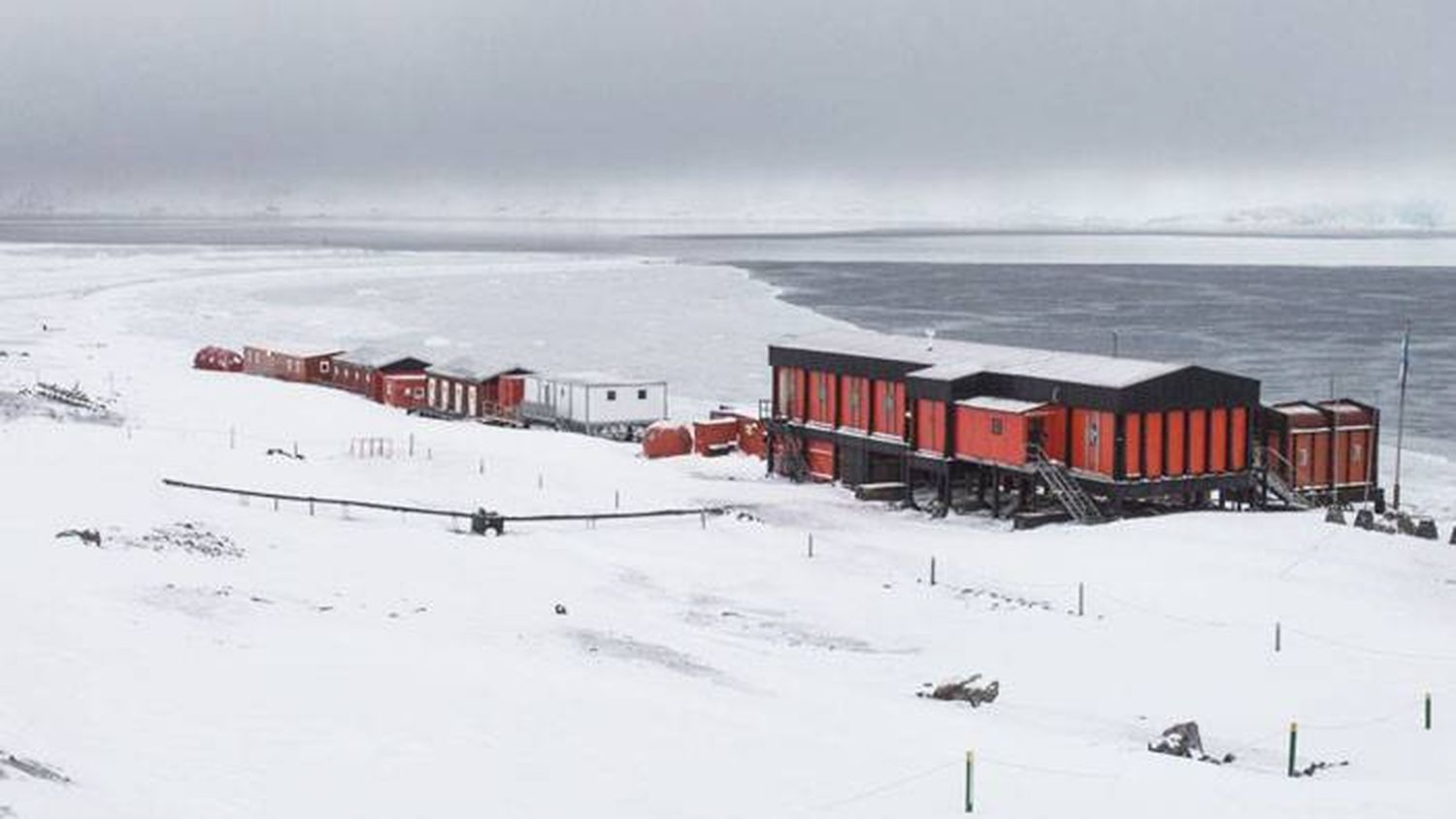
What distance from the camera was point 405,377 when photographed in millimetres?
65812

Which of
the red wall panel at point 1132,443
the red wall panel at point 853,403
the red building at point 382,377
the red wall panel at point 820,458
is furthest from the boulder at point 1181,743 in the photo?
the red building at point 382,377

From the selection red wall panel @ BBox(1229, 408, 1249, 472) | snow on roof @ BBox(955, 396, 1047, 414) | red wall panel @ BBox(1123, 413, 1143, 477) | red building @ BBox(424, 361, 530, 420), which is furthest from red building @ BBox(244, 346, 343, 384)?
red wall panel @ BBox(1229, 408, 1249, 472)

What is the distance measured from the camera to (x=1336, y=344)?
9456cm

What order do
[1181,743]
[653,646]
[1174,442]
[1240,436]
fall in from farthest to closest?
[1240,436]
[1174,442]
[653,646]
[1181,743]

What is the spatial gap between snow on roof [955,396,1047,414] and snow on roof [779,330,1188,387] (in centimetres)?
68

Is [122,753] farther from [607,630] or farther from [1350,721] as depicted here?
[1350,721]

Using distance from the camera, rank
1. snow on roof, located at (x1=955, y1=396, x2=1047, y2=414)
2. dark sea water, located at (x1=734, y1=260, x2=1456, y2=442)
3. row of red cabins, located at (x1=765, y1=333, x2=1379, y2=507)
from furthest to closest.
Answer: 1. dark sea water, located at (x1=734, y1=260, x2=1456, y2=442)
2. snow on roof, located at (x1=955, y1=396, x2=1047, y2=414)
3. row of red cabins, located at (x1=765, y1=333, x2=1379, y2=507)

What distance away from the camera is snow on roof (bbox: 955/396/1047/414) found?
42719 mm

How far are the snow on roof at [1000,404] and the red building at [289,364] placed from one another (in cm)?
3478

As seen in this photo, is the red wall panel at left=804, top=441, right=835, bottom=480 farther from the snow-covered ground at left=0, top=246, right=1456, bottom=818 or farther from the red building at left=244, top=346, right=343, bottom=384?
the red building at left=244, top=346, right=343, bottom=384

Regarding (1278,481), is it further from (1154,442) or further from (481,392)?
(481,392)

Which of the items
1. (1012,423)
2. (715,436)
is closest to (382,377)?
(715,436)

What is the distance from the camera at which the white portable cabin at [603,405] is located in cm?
5812

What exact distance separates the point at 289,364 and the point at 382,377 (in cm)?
772
